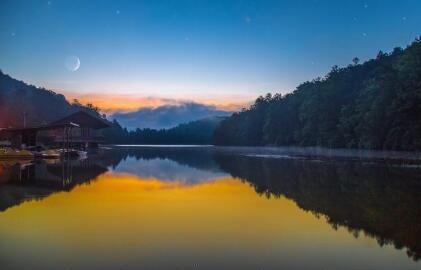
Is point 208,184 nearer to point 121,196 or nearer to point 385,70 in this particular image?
point 121,196

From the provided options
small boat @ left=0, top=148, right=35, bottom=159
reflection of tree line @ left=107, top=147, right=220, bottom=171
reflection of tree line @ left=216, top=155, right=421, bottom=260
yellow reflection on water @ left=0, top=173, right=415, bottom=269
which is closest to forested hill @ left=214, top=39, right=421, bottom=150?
reflection of tree line @ left=107, top=147, right=220, bottom=171

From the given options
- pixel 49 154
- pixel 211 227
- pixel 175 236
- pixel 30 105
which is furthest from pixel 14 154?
pixel 30 105

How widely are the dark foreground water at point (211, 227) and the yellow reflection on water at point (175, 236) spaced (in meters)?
0.02

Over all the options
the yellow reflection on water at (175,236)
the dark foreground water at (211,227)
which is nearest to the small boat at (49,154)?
the dark foreground water at (211,227)

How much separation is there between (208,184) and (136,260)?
43.9ft

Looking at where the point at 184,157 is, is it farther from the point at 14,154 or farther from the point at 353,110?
the point at 353,110

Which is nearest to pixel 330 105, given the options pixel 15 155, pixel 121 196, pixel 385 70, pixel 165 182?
pixel 385 70

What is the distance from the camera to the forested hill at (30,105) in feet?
425

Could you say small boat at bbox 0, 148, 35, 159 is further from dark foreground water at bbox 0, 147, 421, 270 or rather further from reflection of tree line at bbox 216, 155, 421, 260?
reflection of tree line at bbox 216, 155, 421, 260

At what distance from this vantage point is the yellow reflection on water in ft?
25.1

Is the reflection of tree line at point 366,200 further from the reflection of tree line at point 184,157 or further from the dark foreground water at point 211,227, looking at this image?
the reflection of tree line at point 184,157

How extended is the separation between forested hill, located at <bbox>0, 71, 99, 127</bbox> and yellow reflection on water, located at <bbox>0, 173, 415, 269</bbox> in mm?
114906

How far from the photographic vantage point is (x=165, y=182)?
22031mm

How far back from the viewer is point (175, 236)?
31.4 feet
